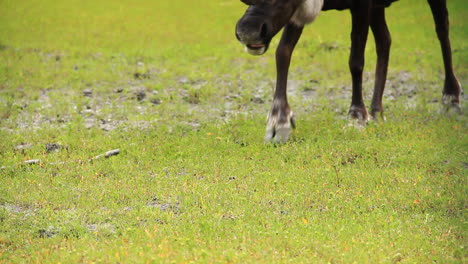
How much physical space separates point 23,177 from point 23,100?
4.77 m

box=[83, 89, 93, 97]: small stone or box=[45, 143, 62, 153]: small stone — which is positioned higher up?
box=[45, 143, 62, 153]: small stone

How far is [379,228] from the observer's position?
20.0ft

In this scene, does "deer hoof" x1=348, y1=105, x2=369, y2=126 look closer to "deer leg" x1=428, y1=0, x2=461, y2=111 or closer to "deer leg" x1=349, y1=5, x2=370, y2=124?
"deer leg" x1=349, y1=5, x2=370, y2=124

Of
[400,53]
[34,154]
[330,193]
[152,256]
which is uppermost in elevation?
[152,256]

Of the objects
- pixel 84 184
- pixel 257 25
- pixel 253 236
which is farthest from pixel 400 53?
pixel 253 236

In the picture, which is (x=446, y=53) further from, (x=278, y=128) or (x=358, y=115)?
(x=278, y=128)

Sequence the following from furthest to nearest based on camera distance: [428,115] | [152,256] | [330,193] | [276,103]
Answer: [428,115] < [276,103] < [330,193] < [152,256]

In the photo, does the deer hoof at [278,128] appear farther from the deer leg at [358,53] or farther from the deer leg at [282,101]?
the deer leg at [358,53]

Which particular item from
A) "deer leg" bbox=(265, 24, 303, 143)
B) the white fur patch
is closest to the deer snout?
the white fur patch

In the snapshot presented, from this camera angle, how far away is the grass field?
581 cm

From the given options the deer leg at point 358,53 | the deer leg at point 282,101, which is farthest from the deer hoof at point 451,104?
the deer leg at point 282,101

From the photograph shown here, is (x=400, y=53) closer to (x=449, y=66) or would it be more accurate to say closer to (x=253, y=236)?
(x=449, y=66)

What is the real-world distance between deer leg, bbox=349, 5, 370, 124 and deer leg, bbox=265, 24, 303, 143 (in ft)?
3.29

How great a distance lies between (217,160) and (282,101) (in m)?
1.21
